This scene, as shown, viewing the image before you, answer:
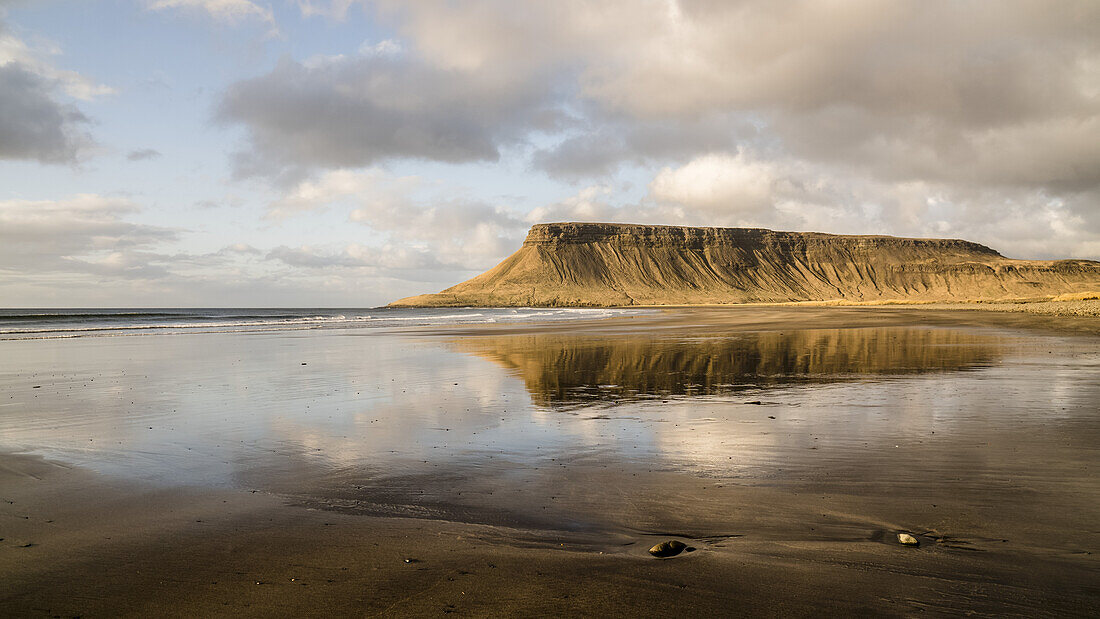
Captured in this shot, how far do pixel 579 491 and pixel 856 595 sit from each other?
2911mm

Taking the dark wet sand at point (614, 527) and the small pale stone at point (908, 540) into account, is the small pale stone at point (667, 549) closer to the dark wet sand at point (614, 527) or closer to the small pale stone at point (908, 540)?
the dark wet sand at point (614, 527)

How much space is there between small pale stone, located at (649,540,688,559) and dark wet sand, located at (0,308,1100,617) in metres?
0.11

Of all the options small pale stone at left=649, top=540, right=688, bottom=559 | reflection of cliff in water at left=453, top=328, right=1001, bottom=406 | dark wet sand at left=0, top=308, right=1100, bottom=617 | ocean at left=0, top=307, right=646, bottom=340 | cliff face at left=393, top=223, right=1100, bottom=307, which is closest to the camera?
dark wet sand at left=0, top=308, right=1100, bottom=617

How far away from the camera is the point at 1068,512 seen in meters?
5.52

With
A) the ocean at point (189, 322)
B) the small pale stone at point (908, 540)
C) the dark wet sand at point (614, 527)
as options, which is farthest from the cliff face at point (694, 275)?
the small pale stone at point (908, 540)

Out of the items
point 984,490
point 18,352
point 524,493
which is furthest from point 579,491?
point 18,352

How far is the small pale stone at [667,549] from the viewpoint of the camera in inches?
Answer: 188

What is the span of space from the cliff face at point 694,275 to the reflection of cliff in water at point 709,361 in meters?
131

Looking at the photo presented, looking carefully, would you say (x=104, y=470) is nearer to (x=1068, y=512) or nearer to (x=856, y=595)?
(x=856, y=595)

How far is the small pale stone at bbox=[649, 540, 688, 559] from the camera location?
4.77 meters

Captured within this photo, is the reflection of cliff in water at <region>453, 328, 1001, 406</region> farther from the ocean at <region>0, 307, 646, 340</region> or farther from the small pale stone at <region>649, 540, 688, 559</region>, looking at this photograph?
the ocean at <region>0, 307, 646, 340</region>

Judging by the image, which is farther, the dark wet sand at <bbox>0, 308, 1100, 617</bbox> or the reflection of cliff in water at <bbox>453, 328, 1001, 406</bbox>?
the reflection of cliff in water at <bbox>453, 328, 1001, 406</bbox>

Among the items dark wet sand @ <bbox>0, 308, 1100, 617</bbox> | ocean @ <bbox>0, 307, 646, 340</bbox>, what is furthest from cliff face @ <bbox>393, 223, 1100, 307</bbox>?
dark wet sand @ <bbox>0, 308, 1100, 617</bbox>

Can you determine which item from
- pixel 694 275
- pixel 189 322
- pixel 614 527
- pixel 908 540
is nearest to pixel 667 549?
pixel 614 527
